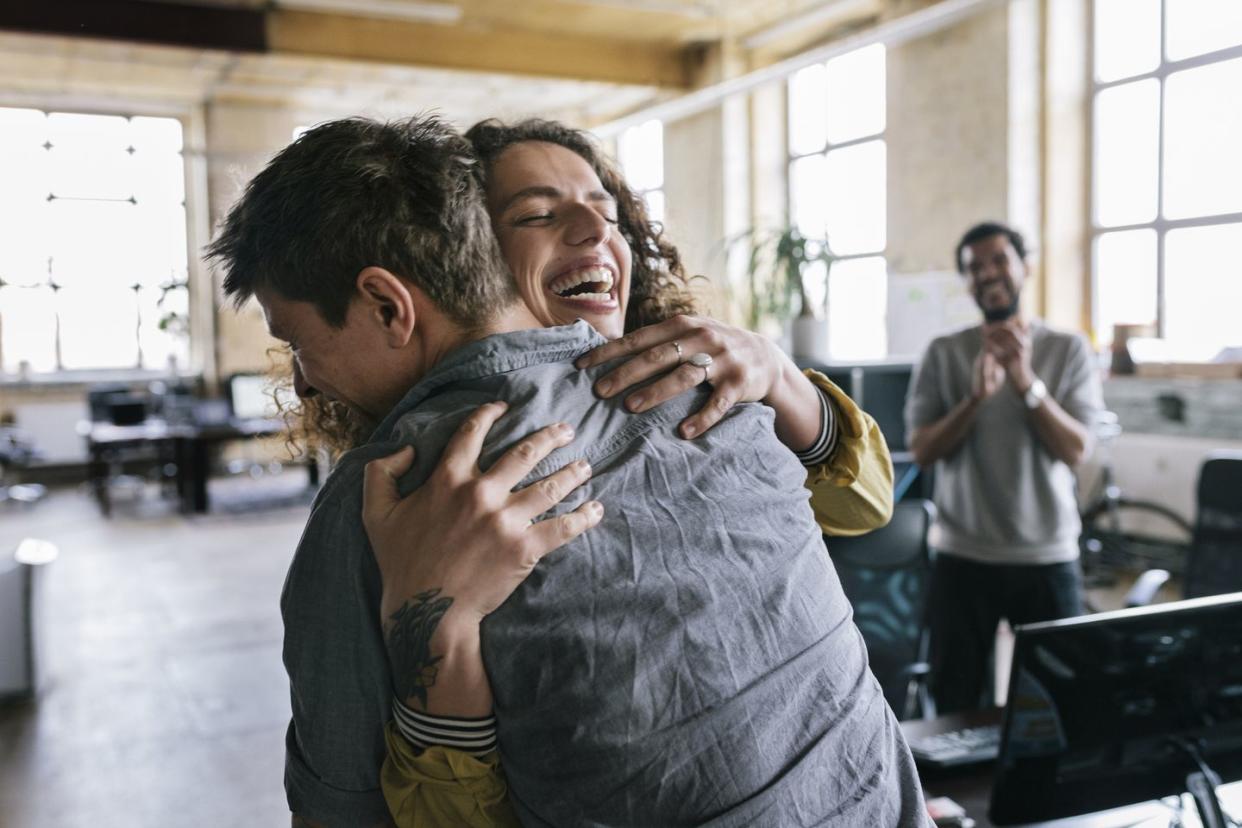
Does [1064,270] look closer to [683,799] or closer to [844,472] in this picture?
[844,472]

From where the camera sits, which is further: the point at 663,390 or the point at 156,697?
the point at 156,697

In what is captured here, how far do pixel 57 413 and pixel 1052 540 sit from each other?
40.9ft

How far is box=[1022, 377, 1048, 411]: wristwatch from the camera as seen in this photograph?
3152 mm

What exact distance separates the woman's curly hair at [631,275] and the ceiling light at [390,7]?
298 inches

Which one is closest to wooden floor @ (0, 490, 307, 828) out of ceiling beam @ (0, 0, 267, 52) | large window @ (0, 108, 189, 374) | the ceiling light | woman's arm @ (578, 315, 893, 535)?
woman's arm @ (578, 315, 893, 535)

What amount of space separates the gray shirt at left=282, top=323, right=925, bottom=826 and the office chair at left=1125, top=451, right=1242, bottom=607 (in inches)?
101

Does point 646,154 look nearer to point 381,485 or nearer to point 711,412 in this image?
point 711,412

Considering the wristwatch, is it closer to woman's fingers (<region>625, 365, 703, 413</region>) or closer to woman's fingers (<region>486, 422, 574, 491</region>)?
woman's fingers (<region>625, 365, 703, 413</region>)

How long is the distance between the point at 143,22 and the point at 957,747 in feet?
28.3

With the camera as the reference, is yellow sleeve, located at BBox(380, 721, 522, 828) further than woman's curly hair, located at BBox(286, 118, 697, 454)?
No

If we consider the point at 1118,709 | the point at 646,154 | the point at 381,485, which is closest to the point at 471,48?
the point at 646,154

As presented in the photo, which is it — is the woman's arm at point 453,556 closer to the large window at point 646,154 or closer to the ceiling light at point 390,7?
the ceiling light at point 390,7

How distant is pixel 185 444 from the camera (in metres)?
10.3

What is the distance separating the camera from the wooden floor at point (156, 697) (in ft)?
12.0
